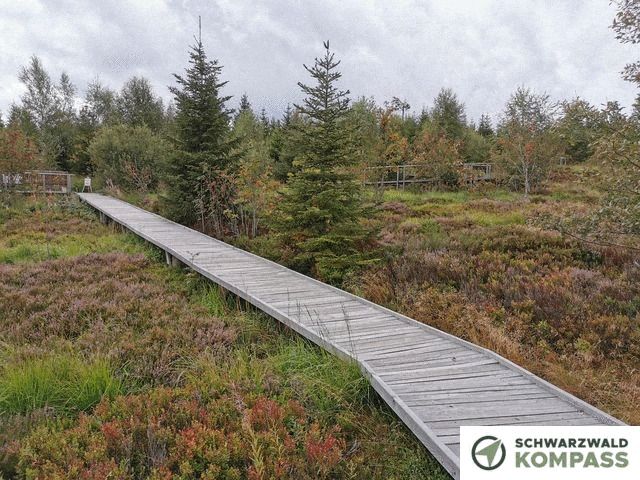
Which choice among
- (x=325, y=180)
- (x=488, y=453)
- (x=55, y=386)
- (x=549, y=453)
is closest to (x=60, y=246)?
(x=325, y=180)

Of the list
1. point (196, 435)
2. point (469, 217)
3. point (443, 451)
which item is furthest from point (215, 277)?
point (469, 217)

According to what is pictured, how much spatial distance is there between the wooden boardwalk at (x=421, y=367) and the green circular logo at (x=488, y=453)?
14cm

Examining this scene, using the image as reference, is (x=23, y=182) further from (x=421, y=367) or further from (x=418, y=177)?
(x=421, y=367)

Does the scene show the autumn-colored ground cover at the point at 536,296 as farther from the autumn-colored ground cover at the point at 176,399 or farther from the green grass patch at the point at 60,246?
the green grass patch at the point at 60,246

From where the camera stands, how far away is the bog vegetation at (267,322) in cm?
301

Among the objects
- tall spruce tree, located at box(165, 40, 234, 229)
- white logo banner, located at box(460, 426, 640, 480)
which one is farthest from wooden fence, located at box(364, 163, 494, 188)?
white logo banner, located at box(460, 426, 640, 480)

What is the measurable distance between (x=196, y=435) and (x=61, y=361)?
6.58 feet

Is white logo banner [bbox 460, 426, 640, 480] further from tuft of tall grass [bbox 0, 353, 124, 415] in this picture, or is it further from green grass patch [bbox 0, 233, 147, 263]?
green grass patch [bbox 0, 233, 147, 263]

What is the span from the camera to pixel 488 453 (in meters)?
2.74

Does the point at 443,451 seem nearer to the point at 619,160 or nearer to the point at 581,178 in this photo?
the point at 619,160

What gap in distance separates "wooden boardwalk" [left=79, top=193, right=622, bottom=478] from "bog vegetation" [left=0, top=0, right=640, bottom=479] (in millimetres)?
267

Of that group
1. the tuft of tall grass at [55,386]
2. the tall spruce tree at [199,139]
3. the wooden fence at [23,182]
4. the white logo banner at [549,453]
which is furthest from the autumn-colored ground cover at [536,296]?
the wooden fence at [23,182]

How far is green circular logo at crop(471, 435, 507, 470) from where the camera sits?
267 centimetres

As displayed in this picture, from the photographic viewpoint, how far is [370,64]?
17.5 m
